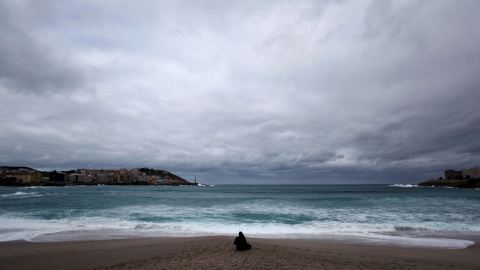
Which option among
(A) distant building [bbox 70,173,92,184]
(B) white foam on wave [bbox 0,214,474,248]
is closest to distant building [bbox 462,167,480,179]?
(B) white foam on wave [bbox 0,214,474,248]

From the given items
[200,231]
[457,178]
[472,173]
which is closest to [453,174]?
[457,178]

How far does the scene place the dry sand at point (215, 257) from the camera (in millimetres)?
7895

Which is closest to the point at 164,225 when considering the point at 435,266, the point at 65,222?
the point at 65,222

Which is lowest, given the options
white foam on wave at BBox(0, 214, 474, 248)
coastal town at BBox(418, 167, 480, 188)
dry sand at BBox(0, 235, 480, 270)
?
coastal town at BBox(418, 167, 480, 188)

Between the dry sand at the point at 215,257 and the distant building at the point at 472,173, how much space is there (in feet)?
632

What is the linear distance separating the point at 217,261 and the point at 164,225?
12529 millimetres

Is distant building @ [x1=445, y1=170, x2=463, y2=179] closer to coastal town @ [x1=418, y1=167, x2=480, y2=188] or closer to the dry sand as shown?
coastal town @ [x1=418, y1=167, x2=480, y2=188]

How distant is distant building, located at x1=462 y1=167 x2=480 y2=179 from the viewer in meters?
154

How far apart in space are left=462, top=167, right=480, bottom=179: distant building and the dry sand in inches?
7579

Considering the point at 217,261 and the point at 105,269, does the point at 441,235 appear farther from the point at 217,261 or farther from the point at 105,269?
the point at 105,269

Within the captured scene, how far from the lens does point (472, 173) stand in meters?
161

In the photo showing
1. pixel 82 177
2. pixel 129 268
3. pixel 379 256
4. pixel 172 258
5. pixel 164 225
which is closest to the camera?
pixel 129 268

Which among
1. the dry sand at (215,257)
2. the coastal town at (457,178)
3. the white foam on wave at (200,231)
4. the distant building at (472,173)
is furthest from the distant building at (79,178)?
the distant building at (472,173)

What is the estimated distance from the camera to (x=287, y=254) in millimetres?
9156
